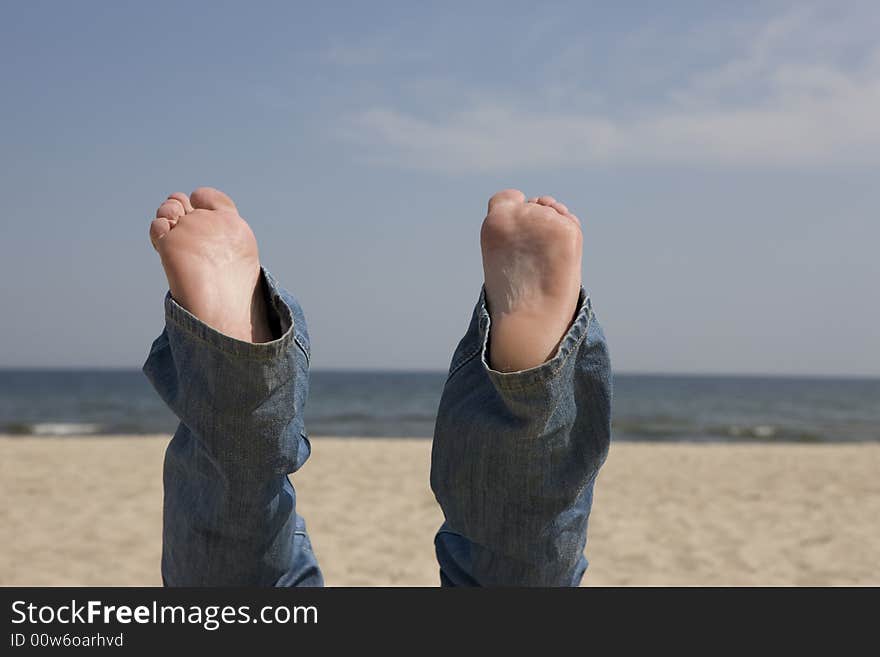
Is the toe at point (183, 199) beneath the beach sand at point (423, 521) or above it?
above

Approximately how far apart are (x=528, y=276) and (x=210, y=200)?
58 cm

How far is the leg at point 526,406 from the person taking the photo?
1.09m

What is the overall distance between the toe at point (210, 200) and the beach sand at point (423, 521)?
1.70 metres

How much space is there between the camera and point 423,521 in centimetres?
366

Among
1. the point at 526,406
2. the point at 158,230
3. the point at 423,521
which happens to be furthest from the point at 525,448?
the point at 423,521

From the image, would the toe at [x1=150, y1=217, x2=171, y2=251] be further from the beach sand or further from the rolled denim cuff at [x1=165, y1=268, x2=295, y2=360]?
the beach sand

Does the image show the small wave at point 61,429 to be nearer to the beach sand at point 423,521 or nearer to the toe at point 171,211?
the beach sand at point 423,521

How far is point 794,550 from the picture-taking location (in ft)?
10.5

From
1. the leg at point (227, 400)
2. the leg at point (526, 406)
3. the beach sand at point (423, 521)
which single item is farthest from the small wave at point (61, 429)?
the leg at point (526, 406)

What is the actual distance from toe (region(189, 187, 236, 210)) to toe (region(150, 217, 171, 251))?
0.09 metres

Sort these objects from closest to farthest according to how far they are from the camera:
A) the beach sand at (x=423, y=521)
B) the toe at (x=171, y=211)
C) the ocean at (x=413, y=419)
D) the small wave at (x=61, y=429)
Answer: the toe at (x=171, y=211) → the beach sand at (x=423, y=521) → the small wave at (x=61, y=429) → the ocean at (x=413, y=419)

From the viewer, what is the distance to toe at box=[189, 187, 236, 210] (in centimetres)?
137

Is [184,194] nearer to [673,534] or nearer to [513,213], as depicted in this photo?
[513,213]

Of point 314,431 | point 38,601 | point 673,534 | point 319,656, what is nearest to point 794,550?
point 673,534
